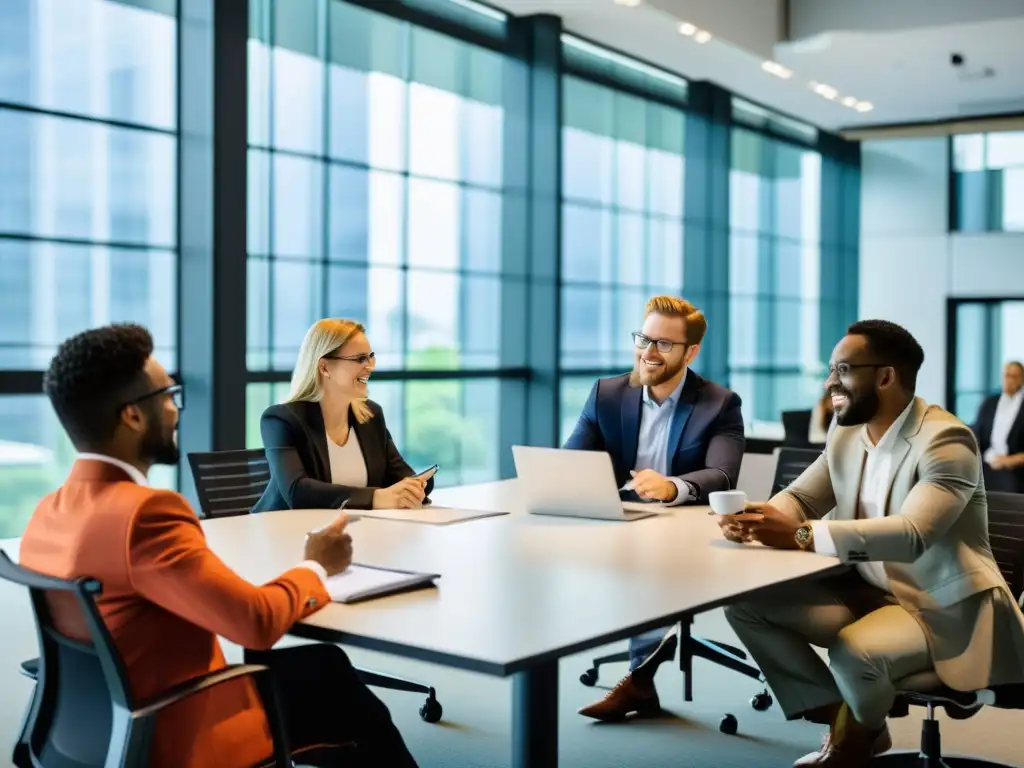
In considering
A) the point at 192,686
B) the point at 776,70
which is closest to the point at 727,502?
the point at 192,686

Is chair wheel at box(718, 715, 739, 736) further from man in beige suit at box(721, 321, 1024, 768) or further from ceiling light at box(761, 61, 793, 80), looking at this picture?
ceiling light at box(761, 61, 793, 80)

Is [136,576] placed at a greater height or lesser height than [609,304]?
lesser

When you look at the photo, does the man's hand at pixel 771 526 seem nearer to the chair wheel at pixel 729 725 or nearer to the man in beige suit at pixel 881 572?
the man in beige suit at pixel 881 572

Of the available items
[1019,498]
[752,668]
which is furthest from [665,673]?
[1019,498]

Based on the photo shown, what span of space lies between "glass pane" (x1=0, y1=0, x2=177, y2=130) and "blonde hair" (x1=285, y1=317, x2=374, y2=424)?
334cm

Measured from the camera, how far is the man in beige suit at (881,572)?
2.93 metres

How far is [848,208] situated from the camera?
15406 millimetres

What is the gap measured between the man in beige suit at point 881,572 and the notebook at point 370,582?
3.03ft

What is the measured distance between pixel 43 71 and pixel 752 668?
16.1 ft

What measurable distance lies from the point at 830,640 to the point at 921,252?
12.2 m

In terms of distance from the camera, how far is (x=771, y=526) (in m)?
3.03

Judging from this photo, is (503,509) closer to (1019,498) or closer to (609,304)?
(1019,498)

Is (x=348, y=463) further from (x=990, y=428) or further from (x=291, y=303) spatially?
(x=990, y=428)

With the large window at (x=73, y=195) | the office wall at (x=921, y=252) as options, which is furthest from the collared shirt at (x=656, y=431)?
the office wall at (x=921, y=252)
